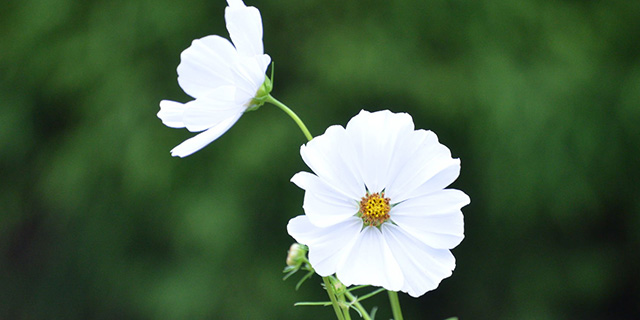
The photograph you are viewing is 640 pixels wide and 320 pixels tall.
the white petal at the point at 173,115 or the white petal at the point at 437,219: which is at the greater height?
the white petal at the point at 173,115

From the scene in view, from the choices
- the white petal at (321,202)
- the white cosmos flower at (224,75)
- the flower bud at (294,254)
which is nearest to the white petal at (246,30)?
the white cosmos flower at (224,75)

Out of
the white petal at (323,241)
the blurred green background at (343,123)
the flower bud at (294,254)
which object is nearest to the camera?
the white petal at (323,241)

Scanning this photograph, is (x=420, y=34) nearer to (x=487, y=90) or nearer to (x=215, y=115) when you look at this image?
(x=487, y=90)

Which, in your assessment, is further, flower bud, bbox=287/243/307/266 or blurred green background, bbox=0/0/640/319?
blurred green background, bbox=0/0/640/319

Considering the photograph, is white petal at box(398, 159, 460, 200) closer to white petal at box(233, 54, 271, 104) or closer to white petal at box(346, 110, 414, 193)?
white petal at box(346, 110, 414, 193)

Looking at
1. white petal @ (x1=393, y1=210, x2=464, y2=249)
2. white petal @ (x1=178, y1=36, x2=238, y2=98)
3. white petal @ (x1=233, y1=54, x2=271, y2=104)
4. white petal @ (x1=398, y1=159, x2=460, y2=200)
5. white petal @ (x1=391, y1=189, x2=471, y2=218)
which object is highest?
white petal @ (x1=178, y1=36, x2=238, y2=98)

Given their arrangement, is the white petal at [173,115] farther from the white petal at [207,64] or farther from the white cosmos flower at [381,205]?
the white cosmos flower at [381,205]

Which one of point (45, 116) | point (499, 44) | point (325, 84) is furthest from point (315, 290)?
point (45, 116)

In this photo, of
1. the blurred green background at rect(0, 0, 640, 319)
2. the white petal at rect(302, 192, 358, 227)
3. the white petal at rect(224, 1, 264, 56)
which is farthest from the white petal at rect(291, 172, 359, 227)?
the blurred green background at rect(0, 0, 640, 319)

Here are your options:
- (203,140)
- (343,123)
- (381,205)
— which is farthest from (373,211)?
(343,123)
